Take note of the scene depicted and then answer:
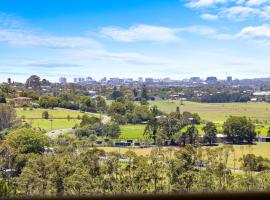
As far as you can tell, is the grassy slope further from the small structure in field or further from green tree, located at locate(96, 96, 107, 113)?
the small structure in field

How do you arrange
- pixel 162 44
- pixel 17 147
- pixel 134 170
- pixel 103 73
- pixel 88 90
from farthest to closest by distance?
pixel 88 90 < pixel 103 73 < pixel 162 44 < pixel 17 147 < pixel 134 170

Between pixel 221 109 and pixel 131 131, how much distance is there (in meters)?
3.34

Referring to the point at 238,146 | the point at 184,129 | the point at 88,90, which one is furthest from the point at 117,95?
the point at 238,146

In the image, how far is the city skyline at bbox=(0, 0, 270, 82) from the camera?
180 inches

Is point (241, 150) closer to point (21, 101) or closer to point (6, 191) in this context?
point (21, 101)

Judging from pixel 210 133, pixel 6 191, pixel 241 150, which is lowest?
pixel 241 150

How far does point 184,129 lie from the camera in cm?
966

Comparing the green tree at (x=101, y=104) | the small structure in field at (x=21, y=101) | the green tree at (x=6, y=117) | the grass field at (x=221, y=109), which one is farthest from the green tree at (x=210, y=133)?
the small structure in field at (x=21, y=101)

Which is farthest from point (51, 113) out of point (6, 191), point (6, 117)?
point (6, 191)

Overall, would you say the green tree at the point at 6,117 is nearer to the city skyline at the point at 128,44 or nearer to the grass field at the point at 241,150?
the city skyline at the point at 128,44

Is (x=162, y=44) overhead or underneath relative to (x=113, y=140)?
overhead

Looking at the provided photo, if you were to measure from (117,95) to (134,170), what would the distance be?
9420mm

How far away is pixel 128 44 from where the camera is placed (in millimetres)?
8617

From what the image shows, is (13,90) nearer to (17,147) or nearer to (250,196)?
(17,147)
